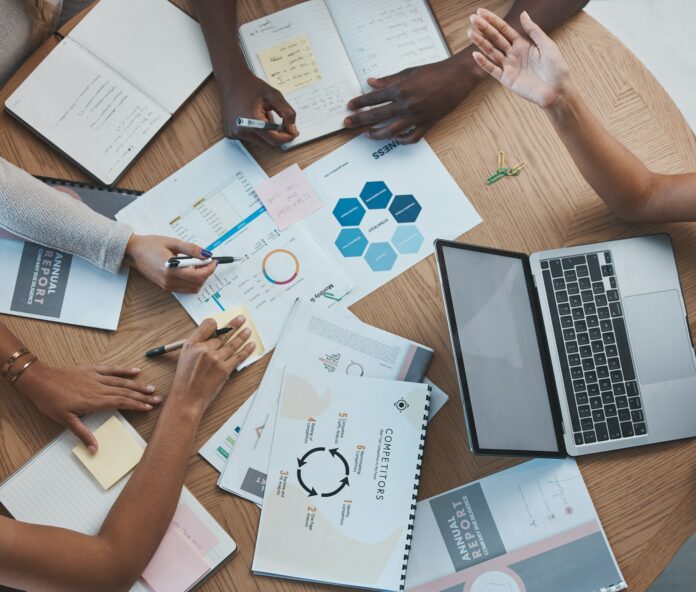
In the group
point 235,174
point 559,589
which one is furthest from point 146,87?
point 559,589

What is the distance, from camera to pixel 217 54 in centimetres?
114

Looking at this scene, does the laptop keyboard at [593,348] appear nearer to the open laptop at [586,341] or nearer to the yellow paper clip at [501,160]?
the open laptop at [586,341]

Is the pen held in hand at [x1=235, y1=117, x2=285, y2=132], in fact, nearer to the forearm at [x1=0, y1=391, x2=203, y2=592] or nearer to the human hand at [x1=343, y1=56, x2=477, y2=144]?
the human hand at [x1=343, y1=56, x2=477, y2=144]

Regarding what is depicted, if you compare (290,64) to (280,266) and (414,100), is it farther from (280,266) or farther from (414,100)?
(280,266)

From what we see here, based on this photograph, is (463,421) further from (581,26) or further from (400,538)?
(581,26)

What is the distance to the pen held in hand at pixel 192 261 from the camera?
1.07 m

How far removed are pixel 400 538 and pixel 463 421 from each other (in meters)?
0.21

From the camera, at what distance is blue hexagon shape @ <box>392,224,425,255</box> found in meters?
1.12

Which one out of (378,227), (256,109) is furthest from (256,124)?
(378,227)

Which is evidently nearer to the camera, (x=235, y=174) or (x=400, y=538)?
(x=400, y=538)

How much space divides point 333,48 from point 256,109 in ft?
0.62

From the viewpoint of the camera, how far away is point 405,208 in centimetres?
113

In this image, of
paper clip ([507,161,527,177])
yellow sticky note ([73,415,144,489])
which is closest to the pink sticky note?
paper clip ([507,161,527,177])

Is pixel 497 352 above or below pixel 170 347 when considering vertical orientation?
below
